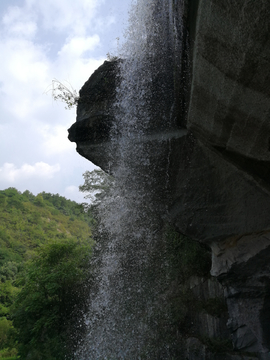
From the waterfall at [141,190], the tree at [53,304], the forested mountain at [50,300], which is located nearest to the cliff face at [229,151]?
the waterfall at [141,190]

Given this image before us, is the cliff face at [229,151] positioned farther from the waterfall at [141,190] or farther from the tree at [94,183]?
the tree at [94,183]

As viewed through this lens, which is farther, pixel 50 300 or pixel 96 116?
pixel 50 300

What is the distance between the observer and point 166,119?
569 centimetres

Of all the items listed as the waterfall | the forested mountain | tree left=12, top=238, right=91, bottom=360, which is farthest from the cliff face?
the forested mountain

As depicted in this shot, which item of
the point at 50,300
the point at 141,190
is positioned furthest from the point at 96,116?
the point at 50,300

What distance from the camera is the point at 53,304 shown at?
445 inches

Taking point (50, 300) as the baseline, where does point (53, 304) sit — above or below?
below

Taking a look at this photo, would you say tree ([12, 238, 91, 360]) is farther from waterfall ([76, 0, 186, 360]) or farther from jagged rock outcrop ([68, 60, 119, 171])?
jagged rock outcrop ([68, 60, 119, 171])

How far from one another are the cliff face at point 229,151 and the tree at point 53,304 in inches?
225

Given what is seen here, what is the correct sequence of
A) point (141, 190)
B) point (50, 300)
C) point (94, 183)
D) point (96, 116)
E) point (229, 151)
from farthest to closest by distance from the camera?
point (94, 183)
point (50, 300)
point (96, 116)
point (141, 190)
point (229, 151)

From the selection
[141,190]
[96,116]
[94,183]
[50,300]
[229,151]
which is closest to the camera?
[229,151]

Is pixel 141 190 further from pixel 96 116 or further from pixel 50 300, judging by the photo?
pixel 50 300

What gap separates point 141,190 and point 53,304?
7.60 meters

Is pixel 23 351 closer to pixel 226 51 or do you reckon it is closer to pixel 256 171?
pixel 256 171
